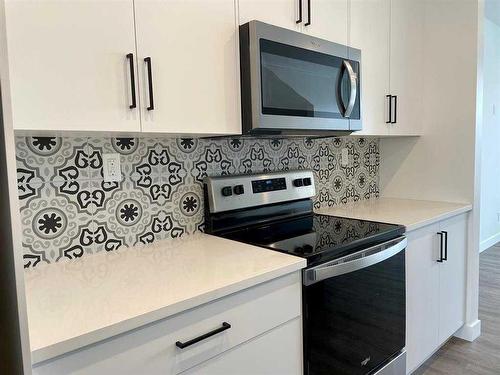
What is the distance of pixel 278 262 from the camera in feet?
4.09

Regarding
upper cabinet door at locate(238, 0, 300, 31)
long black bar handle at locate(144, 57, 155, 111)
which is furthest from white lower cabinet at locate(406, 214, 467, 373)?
long black bar handle at locate(144, 57, 155, 111)

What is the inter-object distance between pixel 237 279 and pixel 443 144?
1.93 m

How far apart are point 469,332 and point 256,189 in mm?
1771

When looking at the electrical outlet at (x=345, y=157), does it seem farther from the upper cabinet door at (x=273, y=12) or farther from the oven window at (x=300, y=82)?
the upper cabinet door at (x=273, y=12)

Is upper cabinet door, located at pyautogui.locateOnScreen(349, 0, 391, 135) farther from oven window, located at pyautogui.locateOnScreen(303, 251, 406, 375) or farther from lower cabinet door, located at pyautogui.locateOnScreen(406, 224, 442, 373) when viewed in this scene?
oven window, located at pyautogui.locateOnScreen(303, 251, 406, 375)

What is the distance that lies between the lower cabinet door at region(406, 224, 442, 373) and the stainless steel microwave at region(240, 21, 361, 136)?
0.71 meters

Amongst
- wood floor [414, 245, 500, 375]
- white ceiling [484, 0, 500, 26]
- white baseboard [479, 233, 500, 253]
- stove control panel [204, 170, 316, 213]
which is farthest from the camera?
white baseboard [479, 233, 500, 253]

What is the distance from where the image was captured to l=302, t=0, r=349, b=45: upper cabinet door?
1.71 meters

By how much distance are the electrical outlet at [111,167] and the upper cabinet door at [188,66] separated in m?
0.31

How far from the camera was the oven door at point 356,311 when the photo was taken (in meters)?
1.33

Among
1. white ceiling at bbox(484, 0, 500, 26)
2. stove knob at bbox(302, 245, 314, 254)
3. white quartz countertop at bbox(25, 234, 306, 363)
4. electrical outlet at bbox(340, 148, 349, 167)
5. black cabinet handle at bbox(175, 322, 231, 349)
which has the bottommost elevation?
black cabinet handle at bbox(175, 322, 231, 349)

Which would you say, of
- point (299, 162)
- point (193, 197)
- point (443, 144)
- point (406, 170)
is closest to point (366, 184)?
point (406, 170)

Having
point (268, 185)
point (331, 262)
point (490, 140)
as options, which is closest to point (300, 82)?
point (268, 185)

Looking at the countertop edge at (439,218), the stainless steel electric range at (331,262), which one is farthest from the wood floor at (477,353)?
the countertop edge at (439,218)
